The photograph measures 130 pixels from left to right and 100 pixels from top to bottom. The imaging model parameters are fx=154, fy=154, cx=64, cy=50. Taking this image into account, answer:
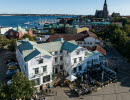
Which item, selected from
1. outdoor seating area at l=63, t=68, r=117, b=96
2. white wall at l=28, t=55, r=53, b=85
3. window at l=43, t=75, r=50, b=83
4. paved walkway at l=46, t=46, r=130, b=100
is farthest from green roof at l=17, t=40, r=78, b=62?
paved walkway at l=46, t=46, r=130, b=100

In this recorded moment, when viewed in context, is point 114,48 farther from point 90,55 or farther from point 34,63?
point 34,63

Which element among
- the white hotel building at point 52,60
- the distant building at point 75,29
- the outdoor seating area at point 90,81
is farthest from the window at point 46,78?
the distant building at point 75,29

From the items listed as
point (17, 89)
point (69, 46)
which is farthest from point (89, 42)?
point (17, 89)

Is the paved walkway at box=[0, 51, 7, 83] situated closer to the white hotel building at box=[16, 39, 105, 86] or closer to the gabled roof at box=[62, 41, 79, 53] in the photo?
the white hotel building at box=[16, 39, 105, 86]

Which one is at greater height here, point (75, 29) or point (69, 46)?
point (75, 29)

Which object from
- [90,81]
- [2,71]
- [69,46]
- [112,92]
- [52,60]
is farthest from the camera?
[2,71]

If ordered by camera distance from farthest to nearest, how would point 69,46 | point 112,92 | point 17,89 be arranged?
point 69,46
point 112,92
point 17,89

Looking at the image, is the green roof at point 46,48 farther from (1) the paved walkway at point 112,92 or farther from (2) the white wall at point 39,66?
(1) the paved walkway at point 112,92

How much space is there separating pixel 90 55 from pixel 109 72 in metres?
6.45

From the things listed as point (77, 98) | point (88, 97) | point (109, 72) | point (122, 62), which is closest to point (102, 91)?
point (88, 97)

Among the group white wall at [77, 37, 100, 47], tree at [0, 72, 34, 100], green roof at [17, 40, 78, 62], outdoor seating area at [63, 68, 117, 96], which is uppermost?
green roof at [17, 40, 78, 62]

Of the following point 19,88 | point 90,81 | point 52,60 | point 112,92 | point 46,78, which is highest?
point 52,60

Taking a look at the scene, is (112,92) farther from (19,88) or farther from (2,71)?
(2,71)

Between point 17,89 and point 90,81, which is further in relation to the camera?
point 90,81
